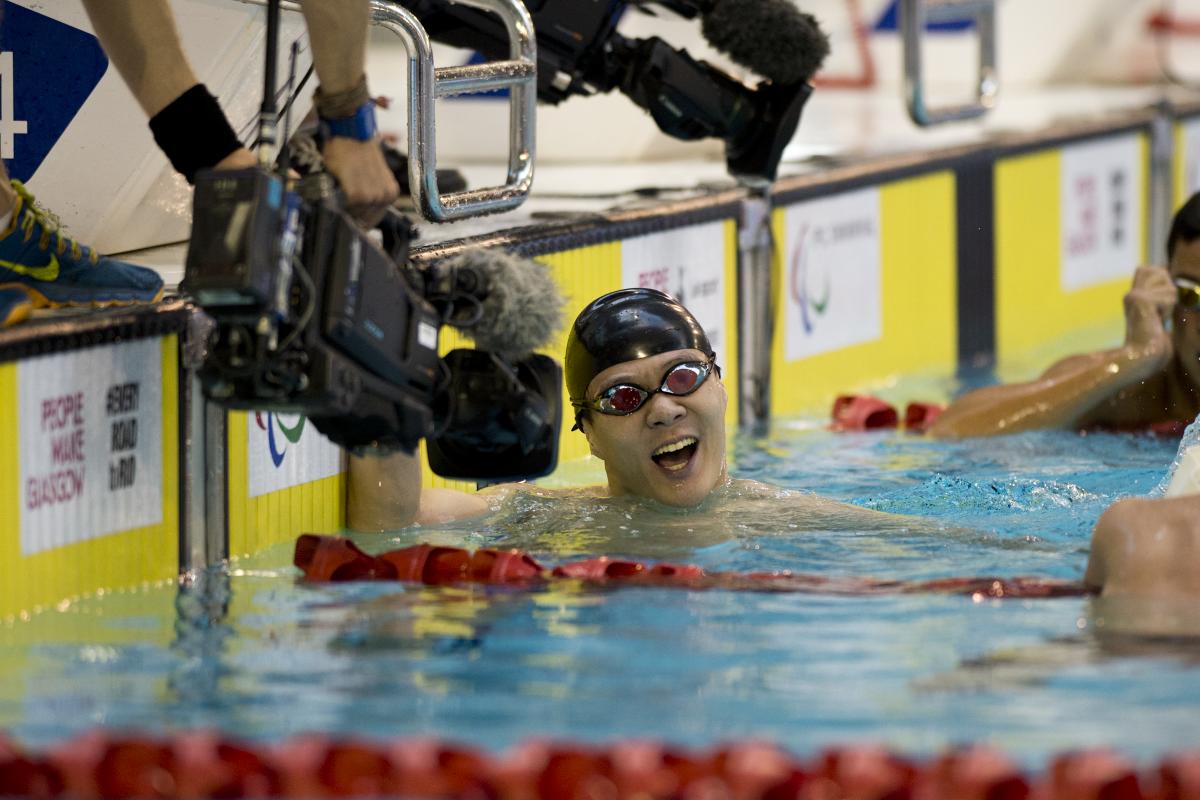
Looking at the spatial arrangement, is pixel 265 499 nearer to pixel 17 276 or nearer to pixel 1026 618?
pixel 17 276

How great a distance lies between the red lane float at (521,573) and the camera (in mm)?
3145

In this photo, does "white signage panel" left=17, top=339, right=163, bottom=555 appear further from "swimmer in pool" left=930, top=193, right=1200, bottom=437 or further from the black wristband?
"swimmer in pool" left=930, top=193, right=1200, bottom=437

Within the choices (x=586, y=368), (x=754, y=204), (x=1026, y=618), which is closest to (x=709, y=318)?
(x=754, y=204)

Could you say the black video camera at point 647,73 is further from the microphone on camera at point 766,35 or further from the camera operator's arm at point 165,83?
the camera operator's arm at point 165,83

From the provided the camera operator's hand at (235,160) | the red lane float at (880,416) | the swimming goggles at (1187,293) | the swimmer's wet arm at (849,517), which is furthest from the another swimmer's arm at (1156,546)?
the red lane float at (880,416)

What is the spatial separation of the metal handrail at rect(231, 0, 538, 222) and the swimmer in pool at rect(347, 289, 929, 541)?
17.7 inches

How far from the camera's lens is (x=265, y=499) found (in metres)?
3.66

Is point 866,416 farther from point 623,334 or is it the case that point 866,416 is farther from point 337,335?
point 337,335

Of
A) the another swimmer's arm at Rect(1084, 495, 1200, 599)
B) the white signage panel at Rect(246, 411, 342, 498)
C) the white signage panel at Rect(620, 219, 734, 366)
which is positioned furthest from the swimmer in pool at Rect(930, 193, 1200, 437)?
the another swimmer's arm at Rect(1084, 495, 1200, 599)

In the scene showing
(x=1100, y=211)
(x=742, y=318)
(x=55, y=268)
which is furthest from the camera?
(x=1100, y=211)

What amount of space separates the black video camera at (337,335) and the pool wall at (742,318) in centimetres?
51

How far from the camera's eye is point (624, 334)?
143 inches

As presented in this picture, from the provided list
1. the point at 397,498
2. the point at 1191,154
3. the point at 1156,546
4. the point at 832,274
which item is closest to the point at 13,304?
the point at 397,498

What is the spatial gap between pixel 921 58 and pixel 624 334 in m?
2.64
